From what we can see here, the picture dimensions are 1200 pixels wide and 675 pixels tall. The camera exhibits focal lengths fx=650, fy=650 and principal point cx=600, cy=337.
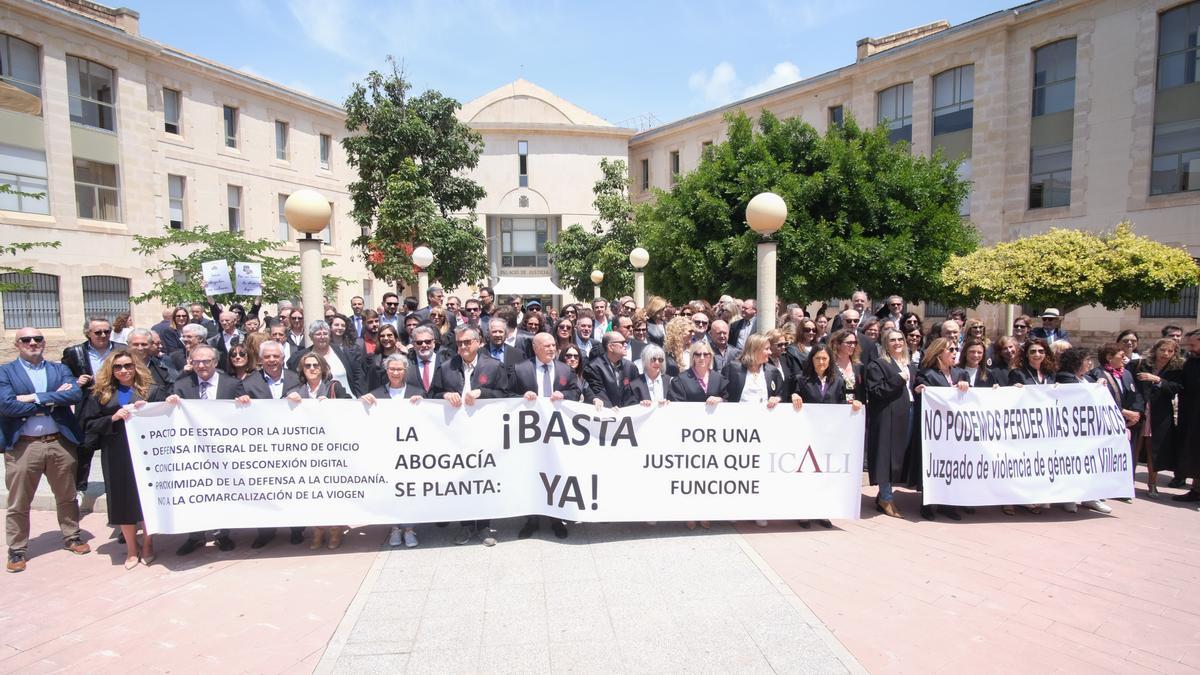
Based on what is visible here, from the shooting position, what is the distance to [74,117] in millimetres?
20469

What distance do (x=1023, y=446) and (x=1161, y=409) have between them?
7.35 feet

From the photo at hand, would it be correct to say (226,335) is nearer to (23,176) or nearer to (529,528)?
(529,528)

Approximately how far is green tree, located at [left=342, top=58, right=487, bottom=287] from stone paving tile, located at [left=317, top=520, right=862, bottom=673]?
17.7 m

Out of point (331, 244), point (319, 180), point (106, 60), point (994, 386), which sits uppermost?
point (106, 60)

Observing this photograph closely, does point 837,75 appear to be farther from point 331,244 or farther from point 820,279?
point 331,244

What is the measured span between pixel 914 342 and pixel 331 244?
88.1ft

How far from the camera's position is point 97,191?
21.2 m

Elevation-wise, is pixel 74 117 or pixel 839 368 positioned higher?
pixel 74 117

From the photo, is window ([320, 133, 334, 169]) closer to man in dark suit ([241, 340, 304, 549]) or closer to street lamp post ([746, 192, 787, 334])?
street lamp post ([746, 192, 787, 334])

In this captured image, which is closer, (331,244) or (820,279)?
(820,279)

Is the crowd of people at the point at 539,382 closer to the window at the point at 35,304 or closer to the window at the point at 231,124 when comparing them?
the window at the point at 35,304

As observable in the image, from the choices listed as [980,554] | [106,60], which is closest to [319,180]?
[106,60]

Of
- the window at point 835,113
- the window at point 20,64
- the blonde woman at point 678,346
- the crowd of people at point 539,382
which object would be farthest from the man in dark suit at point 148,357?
the window at point 835,113

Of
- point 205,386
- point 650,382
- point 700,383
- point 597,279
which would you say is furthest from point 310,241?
point 597,279
